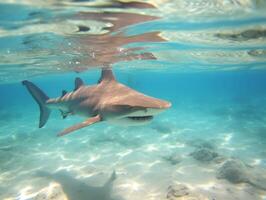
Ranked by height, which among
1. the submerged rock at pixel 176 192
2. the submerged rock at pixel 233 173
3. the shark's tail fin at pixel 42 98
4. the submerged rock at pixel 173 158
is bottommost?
the submerged rock at pixel 173 158

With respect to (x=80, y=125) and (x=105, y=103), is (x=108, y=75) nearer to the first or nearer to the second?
(x=105, y=103)

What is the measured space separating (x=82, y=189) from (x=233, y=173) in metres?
5.52

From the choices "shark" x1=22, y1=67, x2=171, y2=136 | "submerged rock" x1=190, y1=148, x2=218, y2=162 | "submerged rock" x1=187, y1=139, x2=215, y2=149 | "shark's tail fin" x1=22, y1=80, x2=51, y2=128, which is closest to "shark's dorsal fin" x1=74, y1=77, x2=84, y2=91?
"shark" x1=22, y1=67, x2=171, y2=136

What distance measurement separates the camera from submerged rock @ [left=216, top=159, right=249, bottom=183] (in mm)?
9562

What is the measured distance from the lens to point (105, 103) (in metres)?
7.07

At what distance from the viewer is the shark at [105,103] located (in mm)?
5578

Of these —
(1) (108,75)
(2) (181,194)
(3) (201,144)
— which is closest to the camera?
(2) (181,194)

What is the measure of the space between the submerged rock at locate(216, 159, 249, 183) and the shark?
5.25 meters

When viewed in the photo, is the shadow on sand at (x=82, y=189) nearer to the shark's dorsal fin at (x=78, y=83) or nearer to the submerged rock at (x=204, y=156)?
the shark's dorsal fin at (x=78, y=83)

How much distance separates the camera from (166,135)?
19156 mm

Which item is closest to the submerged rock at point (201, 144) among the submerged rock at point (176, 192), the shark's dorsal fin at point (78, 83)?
the submerged rock at point (176, 192)

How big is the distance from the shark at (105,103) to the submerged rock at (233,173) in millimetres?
5247

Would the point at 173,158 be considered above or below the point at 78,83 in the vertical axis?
below

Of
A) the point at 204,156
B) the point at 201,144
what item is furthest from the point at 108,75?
the point at 201,144
